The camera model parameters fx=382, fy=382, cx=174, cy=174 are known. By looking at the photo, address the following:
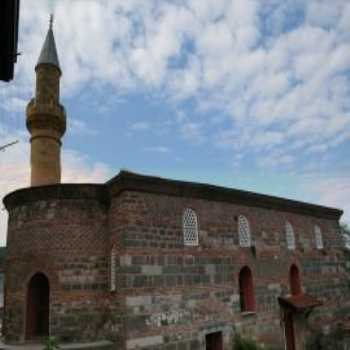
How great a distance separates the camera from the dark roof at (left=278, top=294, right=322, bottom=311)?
42.8 ft

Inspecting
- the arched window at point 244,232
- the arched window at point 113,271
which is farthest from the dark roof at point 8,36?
the arched window at point 244,232

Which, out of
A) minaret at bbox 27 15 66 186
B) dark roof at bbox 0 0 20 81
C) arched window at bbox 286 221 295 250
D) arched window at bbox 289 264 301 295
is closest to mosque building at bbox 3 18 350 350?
arched window at bbox 289 264 301 295

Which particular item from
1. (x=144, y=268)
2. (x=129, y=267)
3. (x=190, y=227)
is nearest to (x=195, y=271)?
(x=190, y=227)

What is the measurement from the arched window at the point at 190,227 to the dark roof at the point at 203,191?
544 mm

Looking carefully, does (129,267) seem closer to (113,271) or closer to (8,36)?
(113,271)

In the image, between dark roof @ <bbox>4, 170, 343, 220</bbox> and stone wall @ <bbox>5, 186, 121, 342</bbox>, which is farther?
dark roof @ <bbox>4, 170, 343, 220</bbox>

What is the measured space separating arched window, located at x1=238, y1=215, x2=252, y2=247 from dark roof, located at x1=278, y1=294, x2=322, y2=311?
2.41 meters

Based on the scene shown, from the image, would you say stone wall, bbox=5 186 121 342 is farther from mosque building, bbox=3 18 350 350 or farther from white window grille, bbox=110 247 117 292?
white window grille, bbox=110 247 117 292

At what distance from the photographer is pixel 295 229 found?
15.1 meters

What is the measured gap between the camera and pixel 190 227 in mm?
11406

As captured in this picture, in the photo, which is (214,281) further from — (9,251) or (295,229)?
(9,251)

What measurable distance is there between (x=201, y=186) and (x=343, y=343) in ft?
29.9

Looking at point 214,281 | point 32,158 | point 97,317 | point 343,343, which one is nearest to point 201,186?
point 214,281

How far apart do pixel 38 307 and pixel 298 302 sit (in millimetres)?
8566
